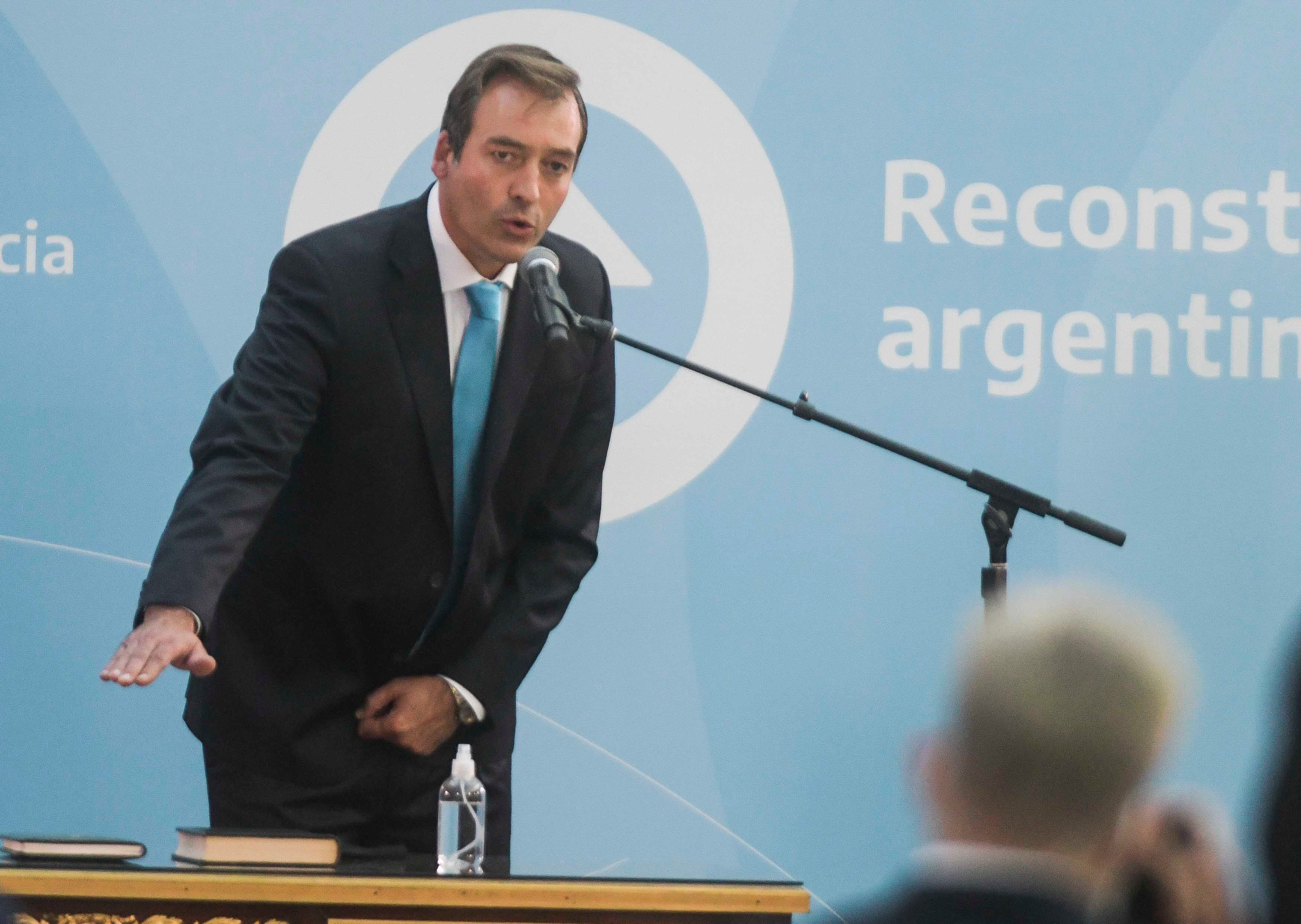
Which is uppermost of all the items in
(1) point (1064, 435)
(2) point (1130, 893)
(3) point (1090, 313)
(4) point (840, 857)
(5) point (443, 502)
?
(3) point (1090, 313)

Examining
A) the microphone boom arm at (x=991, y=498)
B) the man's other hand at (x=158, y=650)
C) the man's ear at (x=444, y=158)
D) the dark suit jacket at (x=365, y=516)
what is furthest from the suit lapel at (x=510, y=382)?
the man's other hand at (x=158, y=650)

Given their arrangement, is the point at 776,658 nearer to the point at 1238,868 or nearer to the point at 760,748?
the point at 760,748

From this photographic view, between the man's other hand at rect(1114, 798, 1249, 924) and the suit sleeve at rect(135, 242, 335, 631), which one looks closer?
the man's other hand at rect(1114, 798, 1249, 924)

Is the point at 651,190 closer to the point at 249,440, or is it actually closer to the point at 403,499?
the point at 403,499

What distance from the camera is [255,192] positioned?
3.80 meters

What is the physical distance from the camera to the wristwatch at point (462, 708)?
9.25 ft

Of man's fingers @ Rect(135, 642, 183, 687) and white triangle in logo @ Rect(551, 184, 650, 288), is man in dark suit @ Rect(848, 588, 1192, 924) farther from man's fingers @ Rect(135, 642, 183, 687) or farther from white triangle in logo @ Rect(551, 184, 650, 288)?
white triangle in logo @ Rect(551, 184, 650, 288)

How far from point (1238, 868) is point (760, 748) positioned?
2.62m

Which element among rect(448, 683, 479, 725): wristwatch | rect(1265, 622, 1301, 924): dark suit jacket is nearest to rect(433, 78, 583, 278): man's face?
rect(448, 683, 479, 725): wristwatch

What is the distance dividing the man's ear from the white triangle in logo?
0.85 m

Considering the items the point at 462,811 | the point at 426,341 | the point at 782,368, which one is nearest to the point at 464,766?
the point at 462,811

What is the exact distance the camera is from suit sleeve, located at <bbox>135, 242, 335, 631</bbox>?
249cm

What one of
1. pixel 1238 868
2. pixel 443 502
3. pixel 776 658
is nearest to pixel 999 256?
pixel 776 658

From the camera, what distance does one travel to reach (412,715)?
278 centimetres
